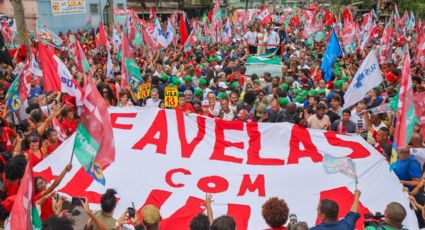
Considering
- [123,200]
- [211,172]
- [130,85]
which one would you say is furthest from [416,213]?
[130,85]

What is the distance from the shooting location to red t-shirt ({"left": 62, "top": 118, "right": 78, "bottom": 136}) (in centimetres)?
767

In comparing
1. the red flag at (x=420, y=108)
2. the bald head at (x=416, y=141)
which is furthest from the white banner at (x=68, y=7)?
the bald head at (x=416, y=141)

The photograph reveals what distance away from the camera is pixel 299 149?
6215mm

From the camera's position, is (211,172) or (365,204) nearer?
(365,204)

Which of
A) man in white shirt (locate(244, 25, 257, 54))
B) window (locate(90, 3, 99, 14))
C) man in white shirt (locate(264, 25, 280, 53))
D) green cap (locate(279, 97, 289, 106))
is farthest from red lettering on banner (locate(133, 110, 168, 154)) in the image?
window (locate(90, 3, 99, 14))

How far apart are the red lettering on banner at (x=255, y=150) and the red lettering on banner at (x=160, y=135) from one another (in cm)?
115

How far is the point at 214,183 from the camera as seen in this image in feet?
19.3

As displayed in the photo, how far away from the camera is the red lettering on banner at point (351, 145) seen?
5.92 meters

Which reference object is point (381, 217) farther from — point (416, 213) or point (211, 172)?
point (211, 172)

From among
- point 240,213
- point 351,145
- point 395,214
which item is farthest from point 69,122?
point 395,214

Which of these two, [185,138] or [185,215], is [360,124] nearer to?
[185,138]

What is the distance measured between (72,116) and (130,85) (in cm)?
207

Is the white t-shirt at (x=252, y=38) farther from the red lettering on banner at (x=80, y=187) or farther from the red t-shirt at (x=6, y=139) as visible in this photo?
the red lettering on banner at (x=80, y=187)

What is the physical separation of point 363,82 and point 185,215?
4.33 m
